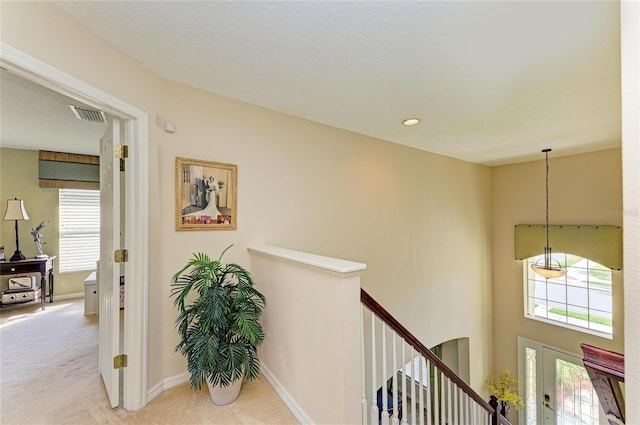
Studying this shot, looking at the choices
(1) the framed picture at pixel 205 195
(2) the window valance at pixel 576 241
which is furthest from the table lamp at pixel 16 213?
(2) the window valance at pixel 576 241

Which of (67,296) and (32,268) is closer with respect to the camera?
(32,268)

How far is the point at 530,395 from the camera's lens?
469 centimetres

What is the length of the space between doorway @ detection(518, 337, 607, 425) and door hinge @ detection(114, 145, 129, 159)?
20.3ft

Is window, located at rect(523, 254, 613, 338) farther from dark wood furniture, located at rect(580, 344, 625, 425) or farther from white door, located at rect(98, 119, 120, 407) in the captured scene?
white door, located at rect(98, 119, 120, 407)

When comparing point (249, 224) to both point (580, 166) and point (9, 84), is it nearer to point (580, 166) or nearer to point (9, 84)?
point (9, 84)

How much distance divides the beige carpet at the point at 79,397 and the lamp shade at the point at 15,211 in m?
1.79

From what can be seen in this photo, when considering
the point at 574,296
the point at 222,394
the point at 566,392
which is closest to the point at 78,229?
the point at 222,394

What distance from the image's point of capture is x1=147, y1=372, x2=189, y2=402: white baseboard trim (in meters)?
1.89

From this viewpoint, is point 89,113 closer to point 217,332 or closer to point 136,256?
point 136,256

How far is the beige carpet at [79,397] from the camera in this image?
68.3 inches

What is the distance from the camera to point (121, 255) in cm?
184

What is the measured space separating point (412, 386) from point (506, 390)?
4220 mm

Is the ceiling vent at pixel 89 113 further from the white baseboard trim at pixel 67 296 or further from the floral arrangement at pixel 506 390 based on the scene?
the floral arrangement at pixel 506 390

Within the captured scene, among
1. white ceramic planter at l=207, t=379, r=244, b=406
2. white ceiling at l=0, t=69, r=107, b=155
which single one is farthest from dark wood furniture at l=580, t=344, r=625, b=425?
white ceiling at l=0, t=69, r=107, b=155
